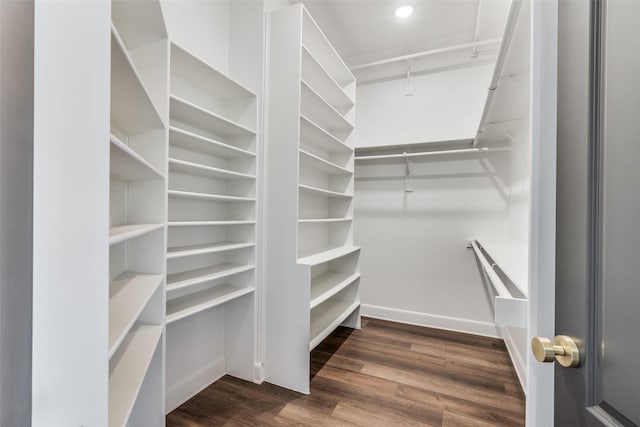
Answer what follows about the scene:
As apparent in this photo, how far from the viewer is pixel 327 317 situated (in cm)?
245

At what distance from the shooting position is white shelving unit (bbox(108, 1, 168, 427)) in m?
0.99

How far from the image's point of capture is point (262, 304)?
6.39ft

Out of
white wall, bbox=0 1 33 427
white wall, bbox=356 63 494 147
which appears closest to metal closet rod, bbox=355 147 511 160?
white wall, bbox=356 63 494 147

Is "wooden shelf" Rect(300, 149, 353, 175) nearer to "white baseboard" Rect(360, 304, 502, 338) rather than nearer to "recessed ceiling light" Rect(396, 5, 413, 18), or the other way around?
"recessed ceiling light" Rect(396, 5, 413, 18)

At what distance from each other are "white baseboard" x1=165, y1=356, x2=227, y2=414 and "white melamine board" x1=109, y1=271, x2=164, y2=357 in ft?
2.79

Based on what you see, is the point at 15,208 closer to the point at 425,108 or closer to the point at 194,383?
the point at 194,383

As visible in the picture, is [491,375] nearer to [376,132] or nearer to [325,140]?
[325,140]

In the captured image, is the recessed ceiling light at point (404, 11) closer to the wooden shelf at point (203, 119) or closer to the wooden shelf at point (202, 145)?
the wooden shelf at point (203, 119)

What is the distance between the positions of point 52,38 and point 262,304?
1.72 m

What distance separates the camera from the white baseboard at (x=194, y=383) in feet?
5.33

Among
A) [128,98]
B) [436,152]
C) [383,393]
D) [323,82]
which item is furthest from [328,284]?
[128,98]

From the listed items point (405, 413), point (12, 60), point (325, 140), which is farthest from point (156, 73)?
point (405, 413)

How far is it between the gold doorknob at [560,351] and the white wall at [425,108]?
2550 mm

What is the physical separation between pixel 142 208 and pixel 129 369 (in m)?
0.66
